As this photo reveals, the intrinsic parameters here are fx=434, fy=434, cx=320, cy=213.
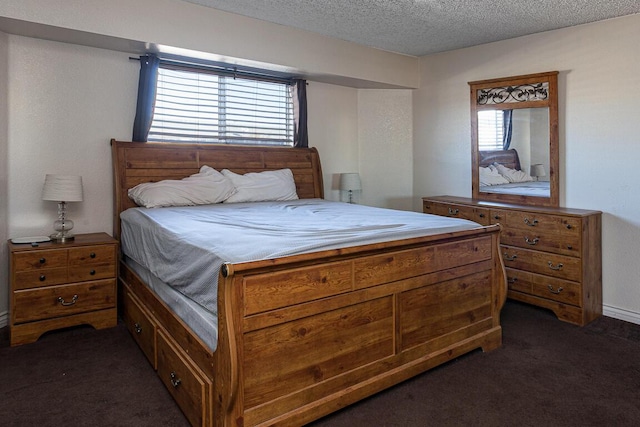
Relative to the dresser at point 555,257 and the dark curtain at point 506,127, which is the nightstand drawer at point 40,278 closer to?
the dresser at point 555,257

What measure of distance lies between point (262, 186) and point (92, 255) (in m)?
1.52

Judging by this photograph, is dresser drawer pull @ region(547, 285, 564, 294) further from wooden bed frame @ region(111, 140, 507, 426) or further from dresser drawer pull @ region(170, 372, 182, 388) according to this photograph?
dresser drawer pull @ region(170, 372, 182, 388)

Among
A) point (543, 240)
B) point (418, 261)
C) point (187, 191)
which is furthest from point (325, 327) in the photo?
point (543, 240)

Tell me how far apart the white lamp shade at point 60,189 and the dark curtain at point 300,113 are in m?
2.15

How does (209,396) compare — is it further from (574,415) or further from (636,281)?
(636,281)

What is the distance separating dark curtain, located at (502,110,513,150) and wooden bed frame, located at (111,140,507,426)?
1.73m

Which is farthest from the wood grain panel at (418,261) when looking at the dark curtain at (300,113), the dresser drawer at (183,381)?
the dark curtain at (300,113)

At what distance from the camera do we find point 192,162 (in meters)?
3.88

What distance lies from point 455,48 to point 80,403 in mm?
4369

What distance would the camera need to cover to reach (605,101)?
11.3 feet

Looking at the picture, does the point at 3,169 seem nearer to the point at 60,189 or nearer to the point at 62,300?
the point at 60,189

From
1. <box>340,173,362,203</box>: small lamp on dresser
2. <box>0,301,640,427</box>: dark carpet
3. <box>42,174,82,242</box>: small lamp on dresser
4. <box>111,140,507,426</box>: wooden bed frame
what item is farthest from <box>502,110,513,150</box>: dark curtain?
<box>42,174,82,242</box>: small lamp on dresser

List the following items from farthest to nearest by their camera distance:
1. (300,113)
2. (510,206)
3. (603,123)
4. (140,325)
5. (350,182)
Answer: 1. (350,182)
2. (300,113)
3. (510,206)
4. (603,123)
5. (140,325)

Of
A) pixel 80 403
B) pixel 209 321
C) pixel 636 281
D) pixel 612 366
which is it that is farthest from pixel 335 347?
pixel 636 281
